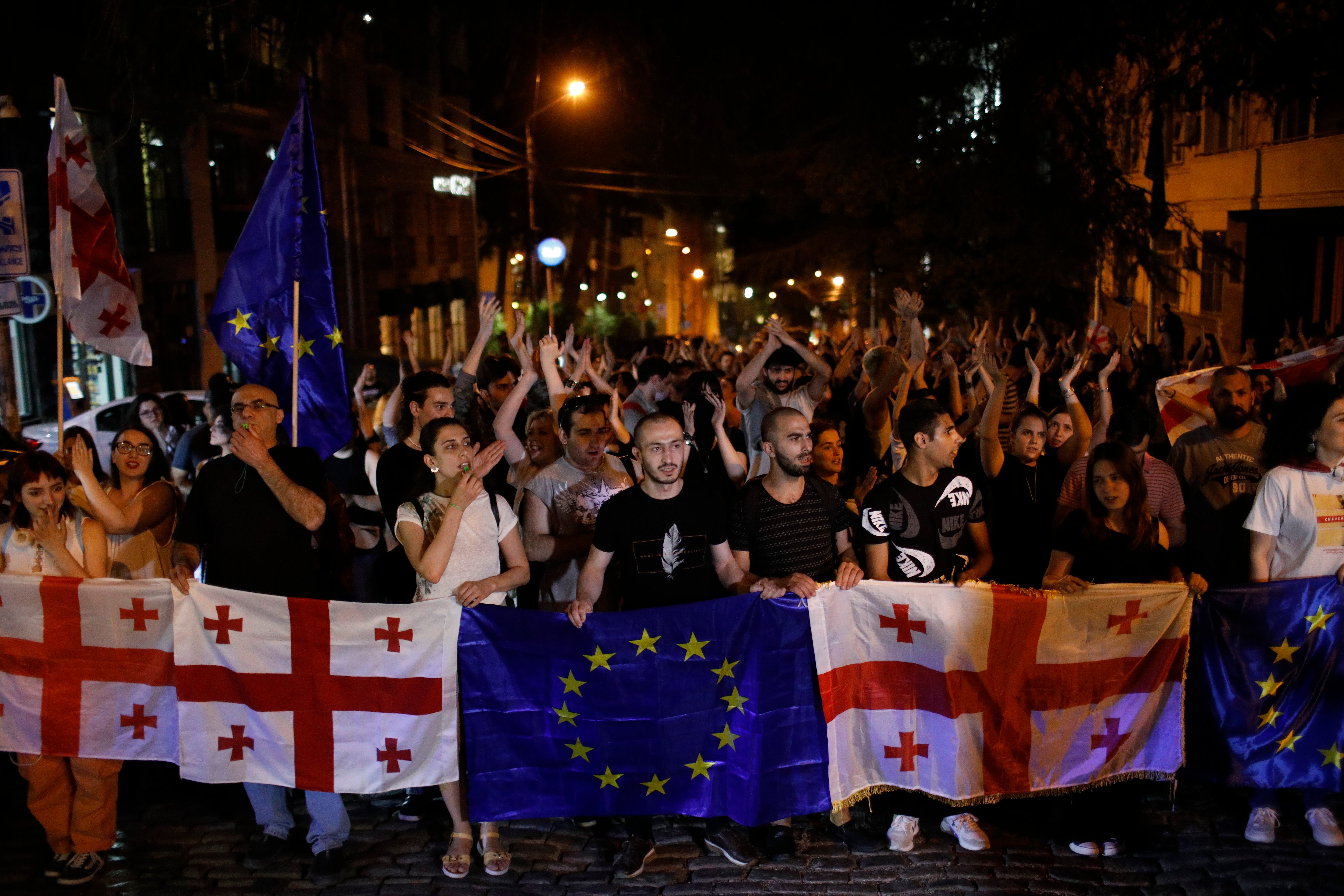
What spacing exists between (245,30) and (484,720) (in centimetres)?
942

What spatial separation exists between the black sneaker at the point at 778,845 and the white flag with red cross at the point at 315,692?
4.62ft

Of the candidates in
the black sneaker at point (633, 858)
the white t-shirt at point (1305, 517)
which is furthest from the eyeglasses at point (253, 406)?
the white t-shirt at point (1305, 517)

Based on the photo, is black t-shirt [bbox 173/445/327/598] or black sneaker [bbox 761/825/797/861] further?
black t-shirt [bbox 173/445/327/598]

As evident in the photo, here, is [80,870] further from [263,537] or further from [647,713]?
[647,713]

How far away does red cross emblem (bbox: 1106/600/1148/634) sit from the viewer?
4.81 meters

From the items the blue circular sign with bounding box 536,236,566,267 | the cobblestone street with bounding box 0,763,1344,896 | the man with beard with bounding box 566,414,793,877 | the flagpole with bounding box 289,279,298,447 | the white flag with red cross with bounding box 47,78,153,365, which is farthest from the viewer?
the blue circular sign with bounding box 536,236,566,267

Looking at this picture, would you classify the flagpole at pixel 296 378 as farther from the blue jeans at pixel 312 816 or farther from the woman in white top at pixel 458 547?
the blue jeans at pixel 312 816

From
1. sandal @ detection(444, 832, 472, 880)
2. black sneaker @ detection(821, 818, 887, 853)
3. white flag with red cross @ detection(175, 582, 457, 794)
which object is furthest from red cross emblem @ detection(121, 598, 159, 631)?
black sneaker @ detection(821, 818, 887, 853)

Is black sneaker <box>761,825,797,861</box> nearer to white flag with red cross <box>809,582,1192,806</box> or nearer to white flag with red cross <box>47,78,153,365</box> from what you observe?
white flag with red cross <box>809,582,1192,806</box>

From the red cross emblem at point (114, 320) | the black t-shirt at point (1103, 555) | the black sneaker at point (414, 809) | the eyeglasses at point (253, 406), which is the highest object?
the red cross emblem at point (114, 320)

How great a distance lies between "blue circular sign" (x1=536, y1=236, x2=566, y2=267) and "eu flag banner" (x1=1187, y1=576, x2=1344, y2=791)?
15.7 m

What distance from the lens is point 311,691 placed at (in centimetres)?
499

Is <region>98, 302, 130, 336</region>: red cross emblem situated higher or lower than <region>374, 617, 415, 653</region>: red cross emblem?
higher

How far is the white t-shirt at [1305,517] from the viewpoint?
491cm
